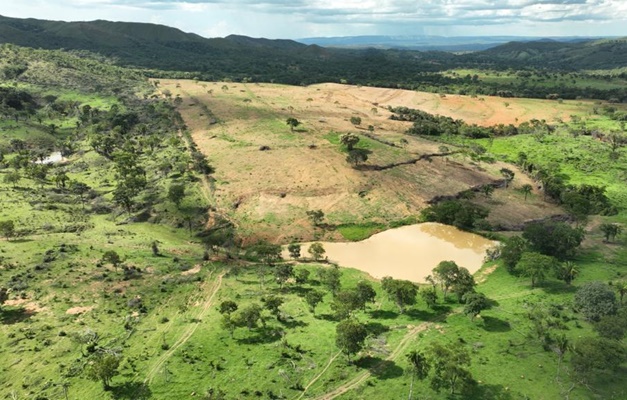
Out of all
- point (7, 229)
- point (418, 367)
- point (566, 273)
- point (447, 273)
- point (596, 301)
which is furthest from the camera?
point (7, 229)

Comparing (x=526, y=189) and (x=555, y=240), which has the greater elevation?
(x=555, y=240)

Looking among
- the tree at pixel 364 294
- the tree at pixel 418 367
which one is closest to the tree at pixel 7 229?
the tree at pixel 364 294

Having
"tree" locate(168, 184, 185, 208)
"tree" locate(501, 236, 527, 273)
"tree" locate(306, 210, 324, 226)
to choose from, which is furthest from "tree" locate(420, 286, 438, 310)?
"tree" locate(168, 184, 185, 208)

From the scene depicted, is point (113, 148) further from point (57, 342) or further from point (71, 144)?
point (57, 342)

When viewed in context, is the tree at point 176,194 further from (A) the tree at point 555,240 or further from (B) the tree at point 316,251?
(A) the tree at point 555,240

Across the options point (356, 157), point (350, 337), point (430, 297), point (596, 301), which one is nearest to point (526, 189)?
point (356, 157)

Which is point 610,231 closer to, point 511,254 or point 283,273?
point 511,254
